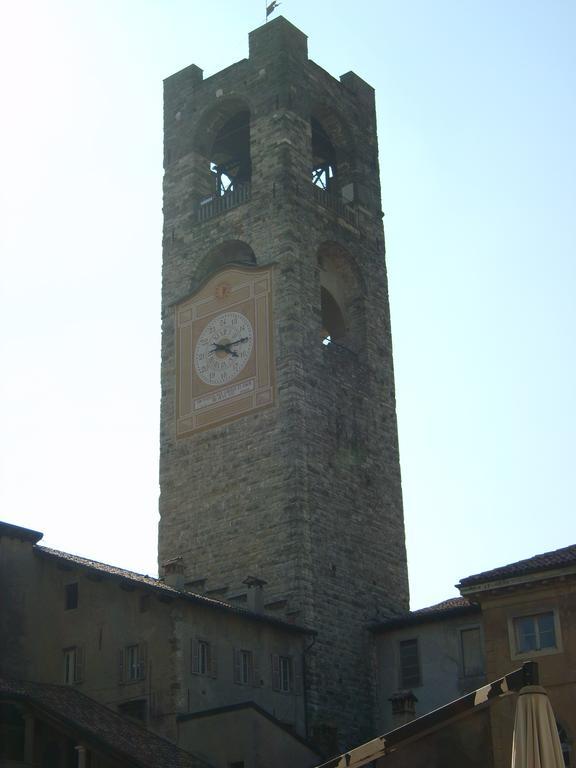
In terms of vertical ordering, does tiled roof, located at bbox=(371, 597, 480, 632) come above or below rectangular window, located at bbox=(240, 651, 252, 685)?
above

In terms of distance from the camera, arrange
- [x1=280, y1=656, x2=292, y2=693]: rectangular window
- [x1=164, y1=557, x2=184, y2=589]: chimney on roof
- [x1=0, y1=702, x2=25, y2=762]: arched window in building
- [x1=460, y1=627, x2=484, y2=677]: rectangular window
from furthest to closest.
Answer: [x1=280, y1=656, x2=292, y2=693]: rectangular window
[x1=460, y1=627, x2=484, y2=677]: rectangular window
[x1=164, y1=557, x2=184, y2=589]: chimney on roof
[x1=0, y1=702, x2=25, y2=762]: arched window in building

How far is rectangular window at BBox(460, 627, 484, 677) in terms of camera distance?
3166cm

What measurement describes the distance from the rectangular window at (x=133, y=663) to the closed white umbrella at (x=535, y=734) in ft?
58.6

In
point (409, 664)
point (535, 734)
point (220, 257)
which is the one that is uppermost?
point (220, 257)

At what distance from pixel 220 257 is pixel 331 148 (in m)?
6.43

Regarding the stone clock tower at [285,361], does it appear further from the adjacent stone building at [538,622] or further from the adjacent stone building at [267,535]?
the adjacent stone building at [538,622]

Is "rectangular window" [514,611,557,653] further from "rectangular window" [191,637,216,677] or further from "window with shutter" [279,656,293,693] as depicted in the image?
"window with shutter" [279,656,293,693]

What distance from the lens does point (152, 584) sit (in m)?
29.8

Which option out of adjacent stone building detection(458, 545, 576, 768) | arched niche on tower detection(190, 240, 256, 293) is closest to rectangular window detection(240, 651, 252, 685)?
adjacent stone building detection(458, 545, 576, 768)

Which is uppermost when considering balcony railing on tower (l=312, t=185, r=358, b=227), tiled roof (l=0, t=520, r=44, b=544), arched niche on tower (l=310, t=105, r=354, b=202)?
arched niche on tower (l=310, t=105, r=354, b=202)

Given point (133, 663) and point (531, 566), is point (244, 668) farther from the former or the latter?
point (531, 566)

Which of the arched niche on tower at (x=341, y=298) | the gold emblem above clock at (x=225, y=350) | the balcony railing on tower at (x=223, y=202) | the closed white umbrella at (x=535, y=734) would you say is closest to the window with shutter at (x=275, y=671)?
the gold emblem above clock at (x=225, y=350)

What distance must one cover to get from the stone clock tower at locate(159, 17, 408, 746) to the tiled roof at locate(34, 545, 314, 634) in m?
1.53

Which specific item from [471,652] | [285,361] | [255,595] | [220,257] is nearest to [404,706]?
[471,652]
